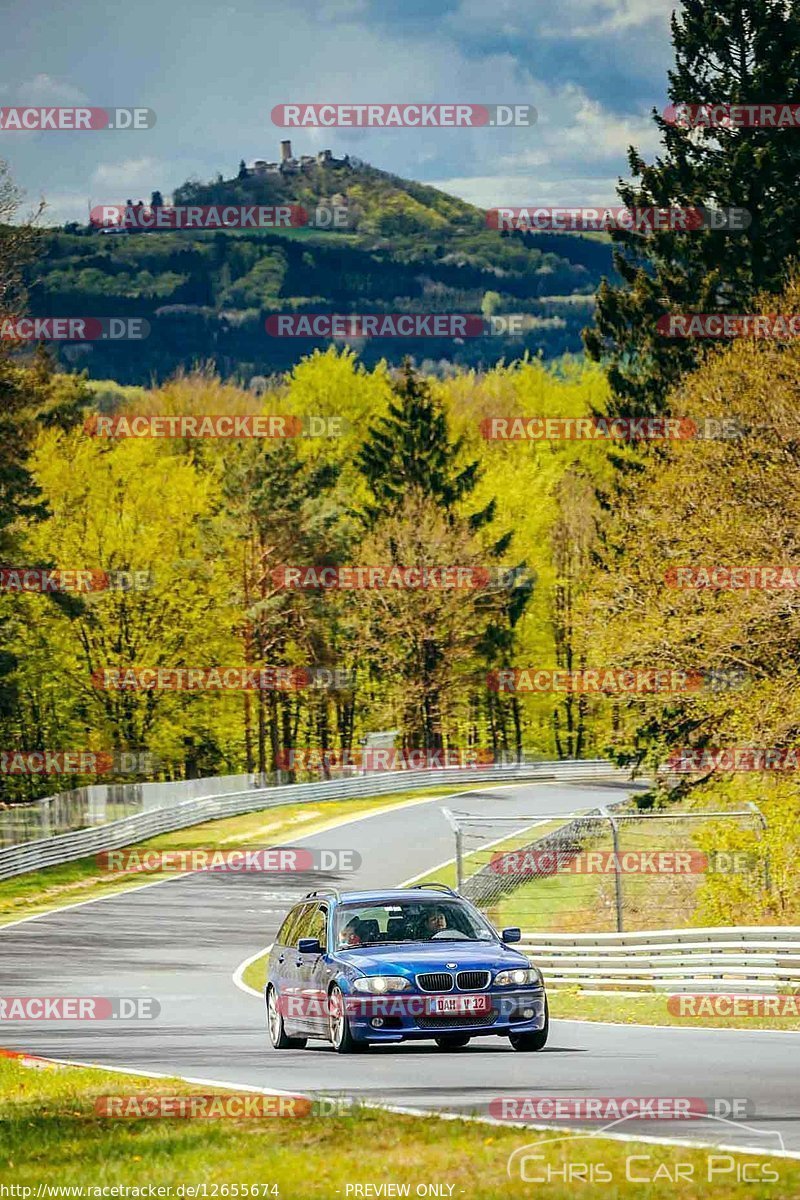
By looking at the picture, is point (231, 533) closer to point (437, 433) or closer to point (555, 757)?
point (437, 433)

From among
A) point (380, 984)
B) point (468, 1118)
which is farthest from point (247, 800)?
point (468, 1118)

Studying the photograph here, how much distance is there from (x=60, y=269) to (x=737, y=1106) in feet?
567

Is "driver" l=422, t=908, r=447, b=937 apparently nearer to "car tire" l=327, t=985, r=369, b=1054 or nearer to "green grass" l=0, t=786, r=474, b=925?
"car tire" l=327, t=985, r=369, b=1054

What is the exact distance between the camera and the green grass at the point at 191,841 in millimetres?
48312

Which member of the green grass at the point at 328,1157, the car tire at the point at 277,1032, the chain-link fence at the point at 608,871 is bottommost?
the chain-link fence at the point at 608,871

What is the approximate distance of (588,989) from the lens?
2716 cm

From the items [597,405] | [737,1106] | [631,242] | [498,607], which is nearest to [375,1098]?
[737,1106]

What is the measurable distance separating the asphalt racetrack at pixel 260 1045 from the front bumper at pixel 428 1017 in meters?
0.25

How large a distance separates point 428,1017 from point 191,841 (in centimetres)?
4299

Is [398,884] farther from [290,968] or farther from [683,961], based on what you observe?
[290,968]

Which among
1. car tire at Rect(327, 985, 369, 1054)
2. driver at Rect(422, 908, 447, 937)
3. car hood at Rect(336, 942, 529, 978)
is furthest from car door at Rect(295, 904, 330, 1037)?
driver at Rect(422, 908, 447, 937)

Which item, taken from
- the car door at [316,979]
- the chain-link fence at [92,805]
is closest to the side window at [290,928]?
the car door at [316,979]

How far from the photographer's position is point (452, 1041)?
56.1 ft

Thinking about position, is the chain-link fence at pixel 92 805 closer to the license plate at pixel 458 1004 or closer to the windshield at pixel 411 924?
the windshield at pixel 411 924
